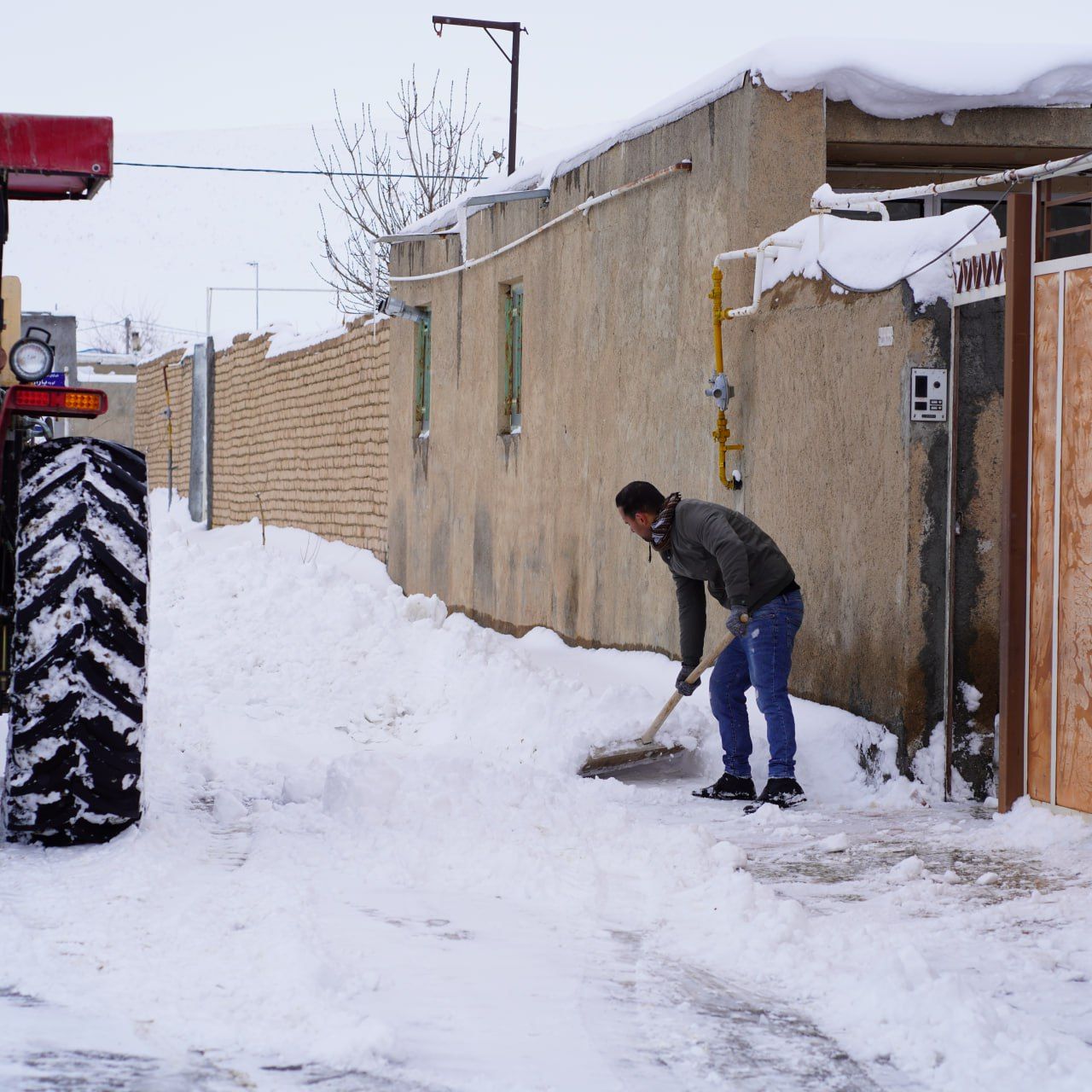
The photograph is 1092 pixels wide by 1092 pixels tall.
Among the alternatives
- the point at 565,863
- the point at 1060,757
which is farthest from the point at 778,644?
the point at 565,863

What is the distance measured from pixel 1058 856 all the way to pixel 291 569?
9697 millimetres

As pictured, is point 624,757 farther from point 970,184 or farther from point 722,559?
point 970,184

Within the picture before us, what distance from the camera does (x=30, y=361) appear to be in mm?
4980

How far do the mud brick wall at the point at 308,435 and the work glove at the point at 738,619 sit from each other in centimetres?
840

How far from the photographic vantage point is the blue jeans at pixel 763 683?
21.8ft

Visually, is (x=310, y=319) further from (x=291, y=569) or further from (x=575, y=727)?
(x=575, y=727)

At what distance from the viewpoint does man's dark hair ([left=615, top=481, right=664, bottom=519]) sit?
692cm

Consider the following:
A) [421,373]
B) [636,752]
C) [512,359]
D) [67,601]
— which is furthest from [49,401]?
[421,373]

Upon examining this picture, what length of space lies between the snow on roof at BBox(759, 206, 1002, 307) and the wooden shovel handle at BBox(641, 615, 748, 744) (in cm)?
165

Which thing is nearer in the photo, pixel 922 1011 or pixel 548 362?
pixel 922 1011

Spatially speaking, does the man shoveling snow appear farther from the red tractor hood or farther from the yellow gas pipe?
the red tractor hood

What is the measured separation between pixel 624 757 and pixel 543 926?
2835mm

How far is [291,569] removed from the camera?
14.1m

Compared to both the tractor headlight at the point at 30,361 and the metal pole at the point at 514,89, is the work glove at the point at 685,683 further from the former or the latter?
the metal pole at the point at 514,89
